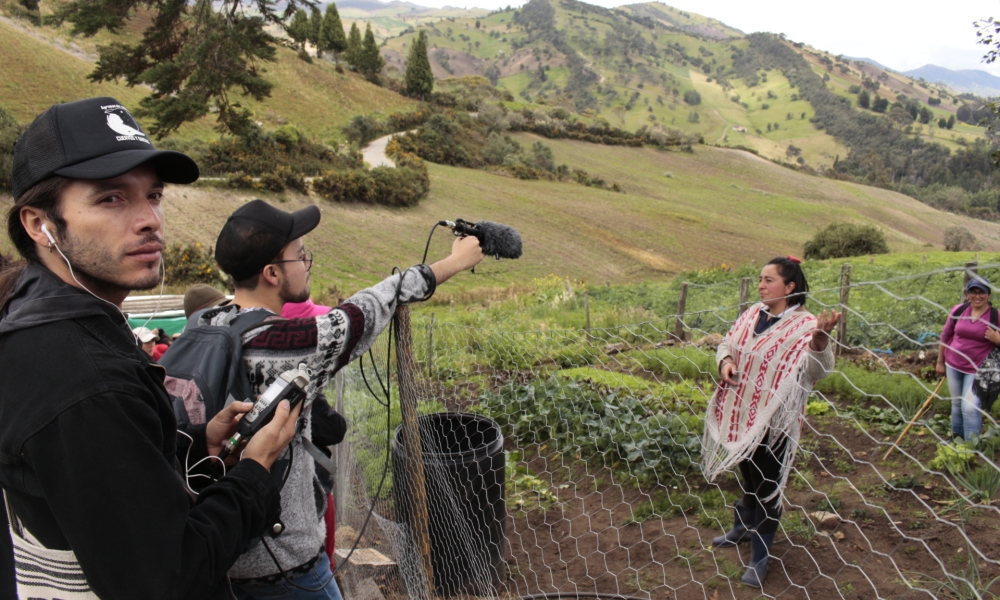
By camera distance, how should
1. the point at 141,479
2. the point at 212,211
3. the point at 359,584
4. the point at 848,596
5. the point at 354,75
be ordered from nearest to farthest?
the point at 141,479 → the point at 848,596 → the point at 359,584 → the point at 212,211 → the point at 354,75

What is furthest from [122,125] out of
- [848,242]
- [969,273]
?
[848,242]

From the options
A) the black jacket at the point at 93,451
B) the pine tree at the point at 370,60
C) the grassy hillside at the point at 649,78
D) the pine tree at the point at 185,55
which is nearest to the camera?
the black jacket at the point at 93,451

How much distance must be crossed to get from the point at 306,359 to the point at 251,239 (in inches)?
18.5

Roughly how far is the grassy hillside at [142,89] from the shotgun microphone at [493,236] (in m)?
26.7

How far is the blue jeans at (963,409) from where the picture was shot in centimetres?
416

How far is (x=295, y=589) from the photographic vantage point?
173 centimetres

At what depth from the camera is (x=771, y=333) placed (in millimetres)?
2898

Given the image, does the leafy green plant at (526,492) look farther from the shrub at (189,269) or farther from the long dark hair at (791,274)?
the shrub at (189,269)

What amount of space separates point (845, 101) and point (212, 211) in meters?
125

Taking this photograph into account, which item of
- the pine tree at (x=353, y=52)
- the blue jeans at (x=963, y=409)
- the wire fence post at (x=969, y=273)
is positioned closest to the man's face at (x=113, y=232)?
the wire fence post at (x=969, y=273)

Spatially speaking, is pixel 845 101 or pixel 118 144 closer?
pixel 118 144

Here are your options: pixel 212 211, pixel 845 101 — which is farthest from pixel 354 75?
pixel 845 101

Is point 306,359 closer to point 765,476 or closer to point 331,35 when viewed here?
point 765,476

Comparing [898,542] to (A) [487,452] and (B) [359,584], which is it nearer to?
(A) [487,452]
